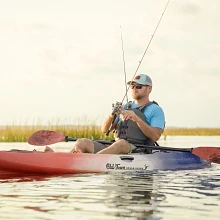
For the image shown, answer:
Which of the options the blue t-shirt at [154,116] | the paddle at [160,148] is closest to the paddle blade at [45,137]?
the paddle at [160,148]

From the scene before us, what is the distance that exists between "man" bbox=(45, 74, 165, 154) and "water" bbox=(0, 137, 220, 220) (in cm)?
49

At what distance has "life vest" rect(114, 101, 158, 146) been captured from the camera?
8.92 m

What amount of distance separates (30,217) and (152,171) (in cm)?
439

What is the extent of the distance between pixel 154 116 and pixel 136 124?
11.2 inches

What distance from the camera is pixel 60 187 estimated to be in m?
7.05

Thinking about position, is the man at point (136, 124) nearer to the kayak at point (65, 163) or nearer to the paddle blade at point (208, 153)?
the kayak at point (65, 163)

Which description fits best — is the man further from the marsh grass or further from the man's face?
the marsh grass

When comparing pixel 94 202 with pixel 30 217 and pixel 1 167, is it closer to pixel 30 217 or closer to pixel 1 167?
pixel 30 217

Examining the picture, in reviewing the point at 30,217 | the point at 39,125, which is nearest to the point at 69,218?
the point at 30,217

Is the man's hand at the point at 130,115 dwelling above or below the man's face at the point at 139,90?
below

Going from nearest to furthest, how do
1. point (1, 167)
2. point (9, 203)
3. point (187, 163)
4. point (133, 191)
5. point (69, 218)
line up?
point (69, 218) → point (9, 203) → point (133, 191) → point (1, 167) → point (187, 163)

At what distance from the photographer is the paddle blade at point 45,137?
1007cm

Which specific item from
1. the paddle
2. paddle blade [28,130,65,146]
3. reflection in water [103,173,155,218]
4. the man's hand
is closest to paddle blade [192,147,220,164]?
the paddle

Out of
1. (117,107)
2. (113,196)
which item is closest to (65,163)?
Result: (117,107)
